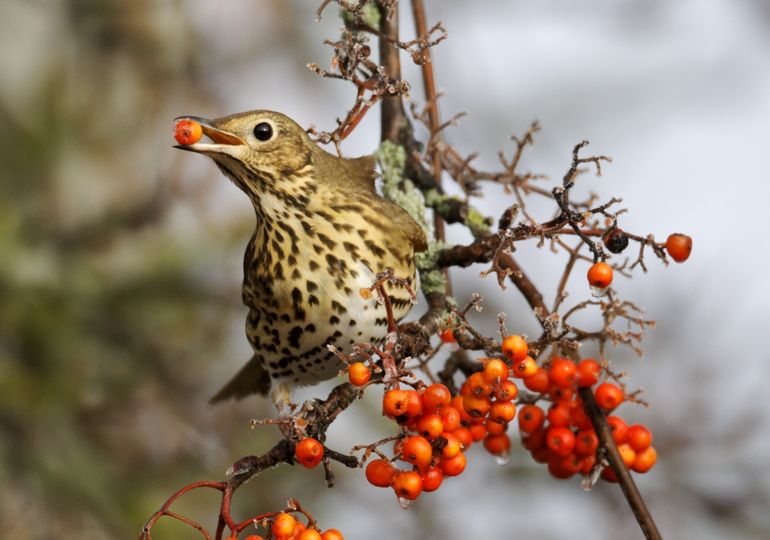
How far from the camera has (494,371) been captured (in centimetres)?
189

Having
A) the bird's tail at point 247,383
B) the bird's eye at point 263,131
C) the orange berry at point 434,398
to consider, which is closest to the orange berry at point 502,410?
the orange berry at point 434,398

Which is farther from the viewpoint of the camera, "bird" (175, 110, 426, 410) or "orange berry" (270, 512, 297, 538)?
"bird" (175, 110, 426, 410)

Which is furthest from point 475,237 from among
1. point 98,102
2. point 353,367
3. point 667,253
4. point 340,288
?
point 98,102

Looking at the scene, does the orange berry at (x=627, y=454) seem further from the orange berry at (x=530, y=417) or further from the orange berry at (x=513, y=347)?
the orange berry at (x=513, y=347)

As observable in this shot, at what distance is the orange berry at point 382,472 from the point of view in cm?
190

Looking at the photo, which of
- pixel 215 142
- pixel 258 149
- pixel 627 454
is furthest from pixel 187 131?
pixel 627 454

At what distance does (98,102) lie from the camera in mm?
4707

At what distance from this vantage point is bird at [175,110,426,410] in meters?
2.66

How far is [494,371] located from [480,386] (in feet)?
0.20

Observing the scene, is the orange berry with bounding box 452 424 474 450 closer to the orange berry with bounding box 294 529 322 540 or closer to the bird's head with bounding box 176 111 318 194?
the orange berry with bounding box 294 529 322 540

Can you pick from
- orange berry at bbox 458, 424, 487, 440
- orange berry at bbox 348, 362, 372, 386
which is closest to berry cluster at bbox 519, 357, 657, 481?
orange berry at bbox 458, 424, 487, 440

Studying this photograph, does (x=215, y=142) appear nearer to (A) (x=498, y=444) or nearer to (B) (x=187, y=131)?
(B) (x=187, y=131)

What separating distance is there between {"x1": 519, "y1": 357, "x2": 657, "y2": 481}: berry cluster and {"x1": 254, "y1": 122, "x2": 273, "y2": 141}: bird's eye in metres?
1.03

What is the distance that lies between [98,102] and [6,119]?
0.44 meters
